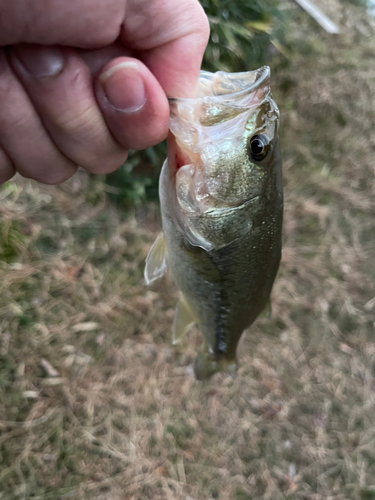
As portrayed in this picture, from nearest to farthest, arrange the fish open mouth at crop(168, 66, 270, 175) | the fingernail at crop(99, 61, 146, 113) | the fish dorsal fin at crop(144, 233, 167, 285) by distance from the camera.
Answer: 1. the fingernail at crop(99, 61, 146, 113)
2. the fish open mouth at crop(168, 66, 270, 175)
3. the fish dorsal fin at crop(144, 233, 167, 285)

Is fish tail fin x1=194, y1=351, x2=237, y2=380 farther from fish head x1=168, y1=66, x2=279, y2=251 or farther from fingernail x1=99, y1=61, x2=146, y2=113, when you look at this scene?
fingernail x1=99, y1=61, x2=146, y2=113

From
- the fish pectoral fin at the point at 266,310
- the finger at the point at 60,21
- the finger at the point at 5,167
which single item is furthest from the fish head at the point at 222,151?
the fish pectoral fin at the point at 266,310

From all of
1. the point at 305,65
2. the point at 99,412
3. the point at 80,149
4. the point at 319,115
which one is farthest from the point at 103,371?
the point at 305,65

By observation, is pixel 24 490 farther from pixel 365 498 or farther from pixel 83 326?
pixel 365 498

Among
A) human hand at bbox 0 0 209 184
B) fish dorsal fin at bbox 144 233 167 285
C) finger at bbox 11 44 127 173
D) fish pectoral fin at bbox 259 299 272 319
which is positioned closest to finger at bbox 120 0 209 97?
human hand at bbox 0 0 209 184

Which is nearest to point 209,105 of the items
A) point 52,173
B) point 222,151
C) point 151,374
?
point 222,151

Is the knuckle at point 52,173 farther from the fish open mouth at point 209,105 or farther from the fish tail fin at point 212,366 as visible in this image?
the fish tail fin at point 212,366
